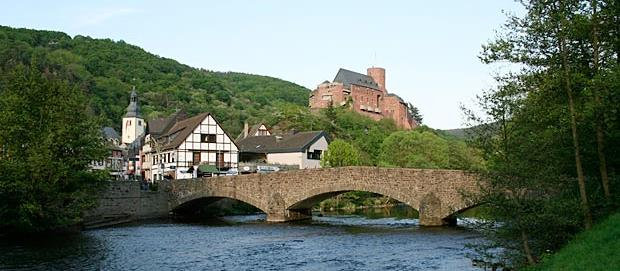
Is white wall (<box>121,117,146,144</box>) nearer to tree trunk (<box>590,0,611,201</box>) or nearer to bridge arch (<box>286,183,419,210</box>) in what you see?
bridge arch (<box>286,183,419,210</box>)

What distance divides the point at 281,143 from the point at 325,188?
35.4 metres

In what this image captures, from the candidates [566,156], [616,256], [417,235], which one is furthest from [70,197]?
[616,256]

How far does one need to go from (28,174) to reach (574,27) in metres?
25.9

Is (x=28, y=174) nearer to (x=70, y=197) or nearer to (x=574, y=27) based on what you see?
(x=70, y=197)

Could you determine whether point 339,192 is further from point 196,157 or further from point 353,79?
point 353,79

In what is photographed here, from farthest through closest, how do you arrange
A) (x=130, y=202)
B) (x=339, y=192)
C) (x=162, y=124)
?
1. (x=162, y=124)
2. (x=130, y=202)
3. (x=339, y=192)

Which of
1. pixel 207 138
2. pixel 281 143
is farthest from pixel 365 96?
pixel 207 138

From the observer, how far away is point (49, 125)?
112 feet

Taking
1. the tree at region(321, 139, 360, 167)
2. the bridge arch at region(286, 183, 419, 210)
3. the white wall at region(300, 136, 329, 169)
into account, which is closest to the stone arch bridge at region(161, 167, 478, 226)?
the bridge arch at region(286, 183, 419, 210)

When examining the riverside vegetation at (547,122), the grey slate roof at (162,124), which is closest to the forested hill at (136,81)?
the grey slate roof at (162,124)

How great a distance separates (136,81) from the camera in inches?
6058

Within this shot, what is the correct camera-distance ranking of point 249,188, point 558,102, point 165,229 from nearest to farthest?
1. point 558,102
2. point 165,229
3. point 249,188

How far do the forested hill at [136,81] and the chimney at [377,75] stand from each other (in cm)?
2443

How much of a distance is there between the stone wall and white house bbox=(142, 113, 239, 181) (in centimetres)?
1185
